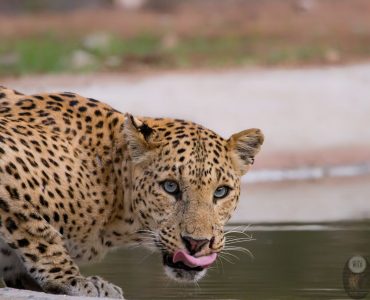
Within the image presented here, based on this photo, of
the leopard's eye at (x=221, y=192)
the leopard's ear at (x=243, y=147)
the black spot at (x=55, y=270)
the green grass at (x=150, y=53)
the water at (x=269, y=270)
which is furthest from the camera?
the green grass at (x=150, y=53)

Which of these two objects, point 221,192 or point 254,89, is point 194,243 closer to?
point 221,192

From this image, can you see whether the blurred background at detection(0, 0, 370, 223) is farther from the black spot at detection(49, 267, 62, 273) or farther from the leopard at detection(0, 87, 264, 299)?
the black spot at detection(49, 267, 62, 273)

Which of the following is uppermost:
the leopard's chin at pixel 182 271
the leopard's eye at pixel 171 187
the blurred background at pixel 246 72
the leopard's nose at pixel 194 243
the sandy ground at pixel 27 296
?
the blurred background at pixel 246 72

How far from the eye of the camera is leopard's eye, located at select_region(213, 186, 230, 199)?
8297mm

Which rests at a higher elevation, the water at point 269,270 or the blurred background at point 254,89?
the blurred background at point 254,89

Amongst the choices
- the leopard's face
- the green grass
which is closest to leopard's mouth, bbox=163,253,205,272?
the leopard's face

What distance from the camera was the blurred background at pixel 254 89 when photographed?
1039 centimetres

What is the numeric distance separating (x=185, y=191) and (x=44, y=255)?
0.85 m

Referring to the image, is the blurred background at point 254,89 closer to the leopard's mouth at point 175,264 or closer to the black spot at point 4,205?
the leopard's mouth at point 175,264

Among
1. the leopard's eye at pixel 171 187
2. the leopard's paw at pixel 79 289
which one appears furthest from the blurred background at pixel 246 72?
the leopard's paw at pixel 79 289

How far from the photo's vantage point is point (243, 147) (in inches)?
340

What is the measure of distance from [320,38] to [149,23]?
13.0 ft

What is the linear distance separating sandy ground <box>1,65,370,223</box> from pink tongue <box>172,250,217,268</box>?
8.33m

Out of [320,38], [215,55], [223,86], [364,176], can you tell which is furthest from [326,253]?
[320,38]
